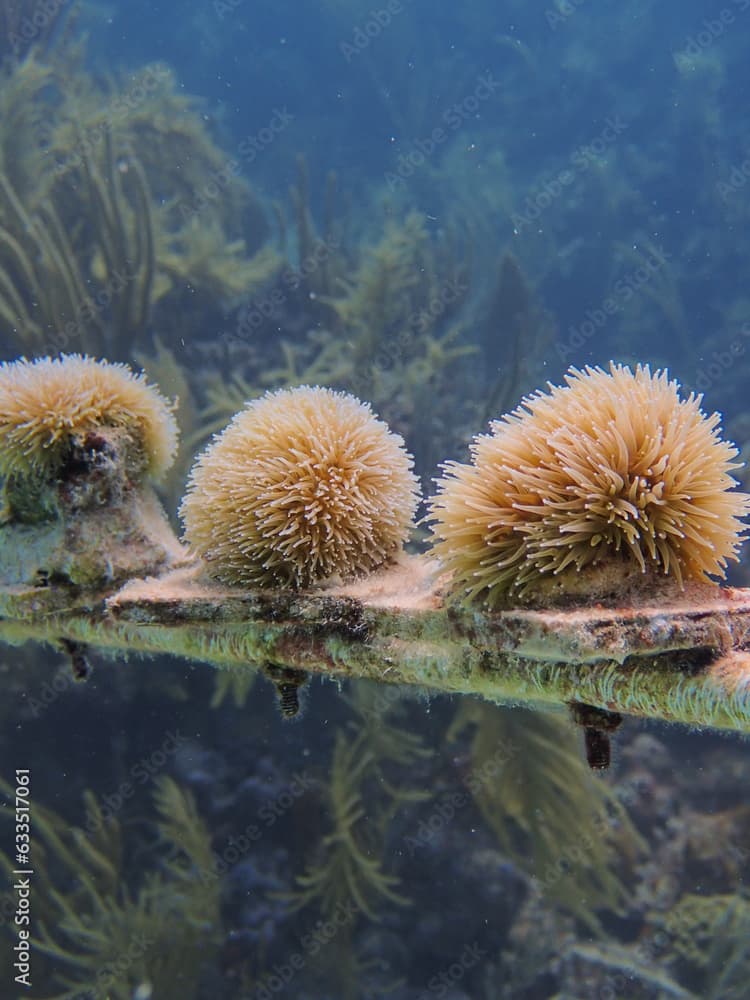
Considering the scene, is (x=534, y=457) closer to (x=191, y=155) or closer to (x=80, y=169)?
(x=80, y=169)

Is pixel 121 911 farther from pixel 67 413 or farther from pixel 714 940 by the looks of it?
pixel 714 940

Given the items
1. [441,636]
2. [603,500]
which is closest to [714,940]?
[441,636]

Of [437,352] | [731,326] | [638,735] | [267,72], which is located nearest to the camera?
[638,735]

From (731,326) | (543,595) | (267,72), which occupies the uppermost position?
(267,72)

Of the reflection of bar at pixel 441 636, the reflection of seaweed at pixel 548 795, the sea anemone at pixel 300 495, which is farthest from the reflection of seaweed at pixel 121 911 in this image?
the sea anemone at pixel 300 495

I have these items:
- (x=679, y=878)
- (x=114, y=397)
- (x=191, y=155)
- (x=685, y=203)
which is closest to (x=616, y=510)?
(x=114, y=397)

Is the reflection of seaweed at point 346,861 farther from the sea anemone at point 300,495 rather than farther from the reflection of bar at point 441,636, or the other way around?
the sea anemone at point 300,495

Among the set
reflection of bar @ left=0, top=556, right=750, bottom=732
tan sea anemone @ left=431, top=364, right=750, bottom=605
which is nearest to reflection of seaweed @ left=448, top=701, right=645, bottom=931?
reflection of bar @ left=0, top=556, right=750, bottom=732

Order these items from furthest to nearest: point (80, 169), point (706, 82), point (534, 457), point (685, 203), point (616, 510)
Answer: point (706, 82)
point (685, 203)
point (80, 169)
point (534, 457)
point (616, 510)
